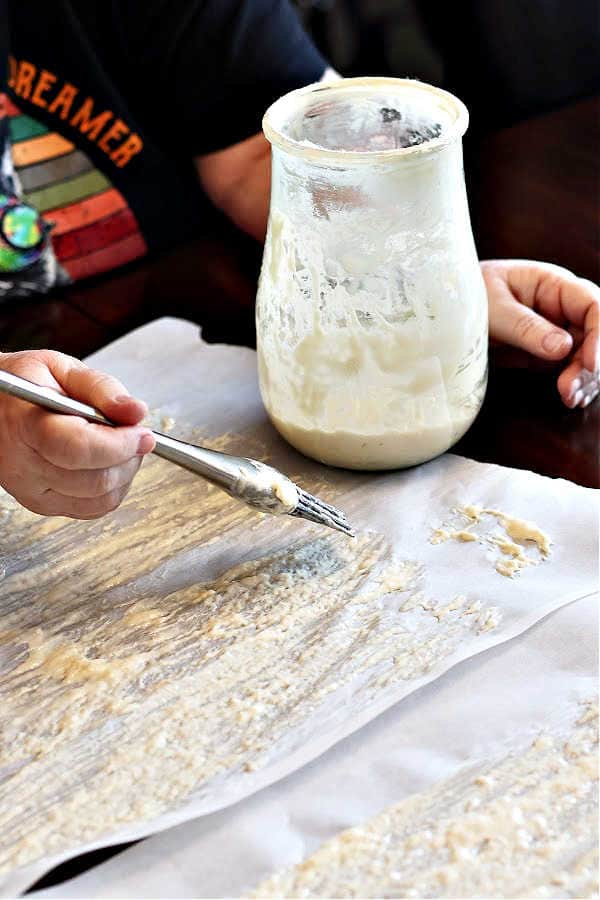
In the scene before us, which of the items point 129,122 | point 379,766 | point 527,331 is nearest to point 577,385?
point 527,331

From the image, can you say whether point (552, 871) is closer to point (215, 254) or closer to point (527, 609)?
point (527, 609)

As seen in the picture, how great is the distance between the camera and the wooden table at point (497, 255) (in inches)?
25.8

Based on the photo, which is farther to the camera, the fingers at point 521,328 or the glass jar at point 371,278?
the fingers at point 521,328

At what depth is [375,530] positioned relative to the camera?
0.59m

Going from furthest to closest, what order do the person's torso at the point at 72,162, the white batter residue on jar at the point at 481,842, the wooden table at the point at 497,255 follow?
the person's torso at the point at 72,162, the wooden table at the point at 497,255, the white batter residue on jar at the point at 481,842

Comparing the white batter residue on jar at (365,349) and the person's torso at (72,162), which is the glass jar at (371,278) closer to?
the white batter residue on jar at (365,349)

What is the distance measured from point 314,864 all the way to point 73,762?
4.9 inches

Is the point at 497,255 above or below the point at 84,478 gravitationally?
below

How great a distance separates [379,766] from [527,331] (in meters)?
0.35

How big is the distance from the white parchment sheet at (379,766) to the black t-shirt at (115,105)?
0.52 meters

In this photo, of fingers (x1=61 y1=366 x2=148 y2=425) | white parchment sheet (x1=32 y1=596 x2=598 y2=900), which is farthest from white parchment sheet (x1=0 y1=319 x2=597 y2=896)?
fingers (x1=61 y1=366 x2=148 y2=425)

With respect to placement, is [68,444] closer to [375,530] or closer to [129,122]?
[375,530]

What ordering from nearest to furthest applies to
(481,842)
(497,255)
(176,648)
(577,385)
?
1. (481,842)
2. (176,648)
3. (577,385)
4. (497,255)

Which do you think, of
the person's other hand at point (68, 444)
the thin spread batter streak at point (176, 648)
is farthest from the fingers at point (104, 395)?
the thin spread batter streak at point (176, 648)
